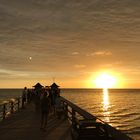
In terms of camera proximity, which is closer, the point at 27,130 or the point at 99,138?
the point at 99,138

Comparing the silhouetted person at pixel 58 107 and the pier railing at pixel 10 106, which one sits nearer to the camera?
the pier railing at pixel 10 106

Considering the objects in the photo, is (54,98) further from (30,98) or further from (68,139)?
(30,98)

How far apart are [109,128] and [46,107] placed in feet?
21.8

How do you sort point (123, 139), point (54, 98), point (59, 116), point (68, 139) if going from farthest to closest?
point (54, 98), point (59, 116), point (68, 139), point (123, 139)

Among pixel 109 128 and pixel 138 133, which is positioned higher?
pixel 109 128

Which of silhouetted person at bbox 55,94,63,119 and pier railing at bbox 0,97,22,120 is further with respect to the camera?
silhouetted person at bbox 55,94,63,119

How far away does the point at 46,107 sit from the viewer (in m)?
14.2

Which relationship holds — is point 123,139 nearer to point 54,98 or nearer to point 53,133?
point 53,133

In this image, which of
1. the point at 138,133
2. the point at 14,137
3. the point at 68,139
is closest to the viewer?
the point at 68,139

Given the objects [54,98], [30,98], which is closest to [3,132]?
[54,98]

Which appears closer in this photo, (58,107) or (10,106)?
(58,107)

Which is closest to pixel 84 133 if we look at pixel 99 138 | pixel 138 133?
pixel 99 138

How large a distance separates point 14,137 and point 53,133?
179 cm

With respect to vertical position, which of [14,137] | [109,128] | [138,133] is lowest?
[138,133]
